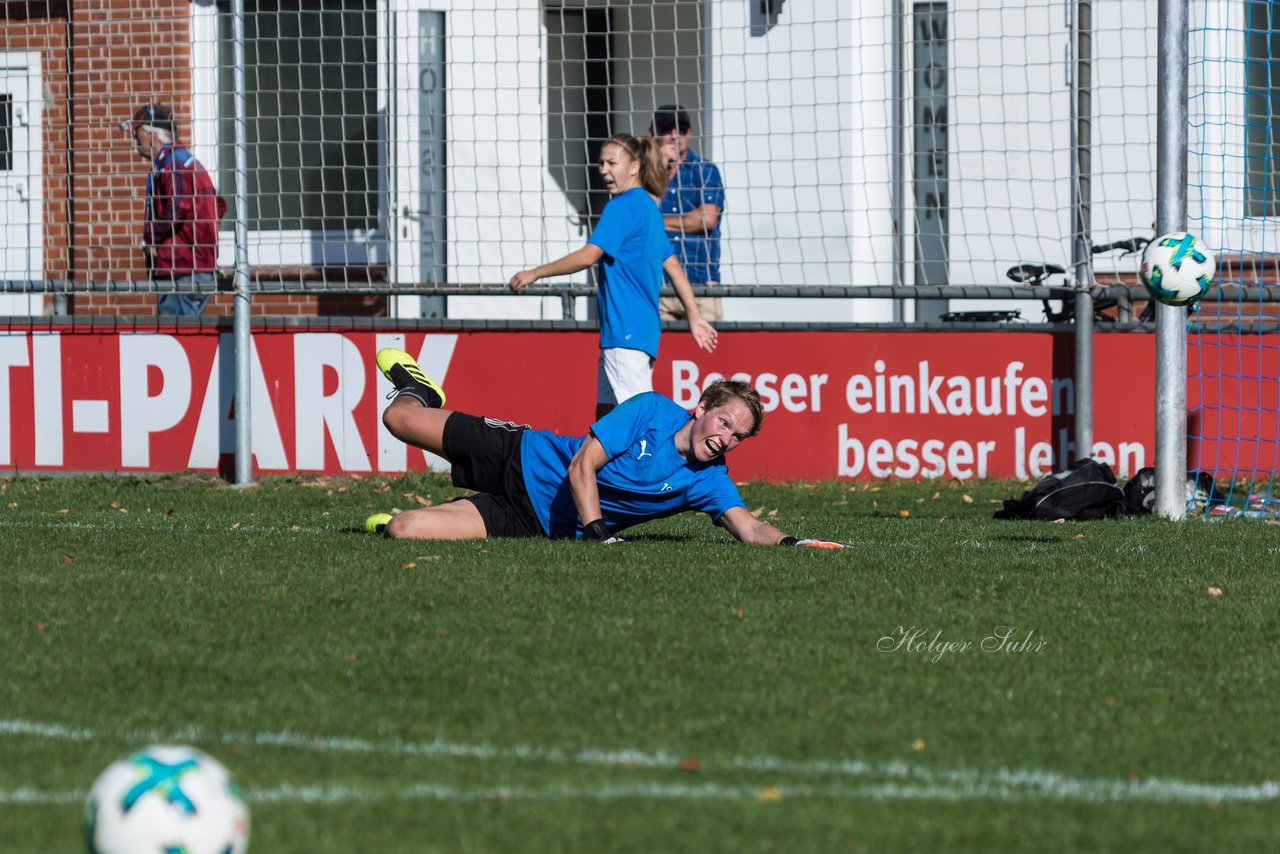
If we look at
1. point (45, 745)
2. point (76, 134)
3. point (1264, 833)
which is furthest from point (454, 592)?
point (76, 134)

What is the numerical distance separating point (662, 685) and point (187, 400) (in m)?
7.09

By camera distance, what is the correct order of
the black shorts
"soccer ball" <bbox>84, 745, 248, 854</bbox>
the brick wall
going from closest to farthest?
"soccer ball" <bbox>84, 745, 248, 854</bbox> → the black shorts → the brick wall

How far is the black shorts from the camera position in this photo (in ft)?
23.7

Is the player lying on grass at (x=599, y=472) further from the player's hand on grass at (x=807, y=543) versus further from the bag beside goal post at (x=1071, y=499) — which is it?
the bag beside goal post at (x=1071, y=499)

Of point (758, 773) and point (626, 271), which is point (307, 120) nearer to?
point (626, 271)

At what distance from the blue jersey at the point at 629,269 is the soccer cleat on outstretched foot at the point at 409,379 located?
3.05 ft

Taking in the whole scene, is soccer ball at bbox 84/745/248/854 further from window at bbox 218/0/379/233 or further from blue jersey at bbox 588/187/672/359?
window at bbox 218/0/379/233

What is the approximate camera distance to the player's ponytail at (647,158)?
8383 millimetres

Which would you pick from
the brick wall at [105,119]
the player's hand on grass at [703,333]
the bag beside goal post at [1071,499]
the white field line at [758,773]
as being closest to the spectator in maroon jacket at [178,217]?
the brick wall at [105,119]

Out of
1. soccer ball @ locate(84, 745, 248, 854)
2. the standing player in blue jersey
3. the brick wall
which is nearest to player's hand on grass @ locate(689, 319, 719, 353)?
the standing player in blue jersey

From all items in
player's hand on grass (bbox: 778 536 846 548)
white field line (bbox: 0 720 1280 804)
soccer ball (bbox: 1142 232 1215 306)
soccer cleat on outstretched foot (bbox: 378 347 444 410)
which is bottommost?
white field line (bbox: 0 720 1280 804)

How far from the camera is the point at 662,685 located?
4305 millimetres

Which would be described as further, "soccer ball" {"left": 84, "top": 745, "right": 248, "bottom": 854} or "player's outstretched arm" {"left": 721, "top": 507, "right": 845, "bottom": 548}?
"player's outstretched arm" {"left": 721, "top": 507, "right": 845, "bottom": 548}

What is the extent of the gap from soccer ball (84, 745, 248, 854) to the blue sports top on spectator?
8202 millimetres
